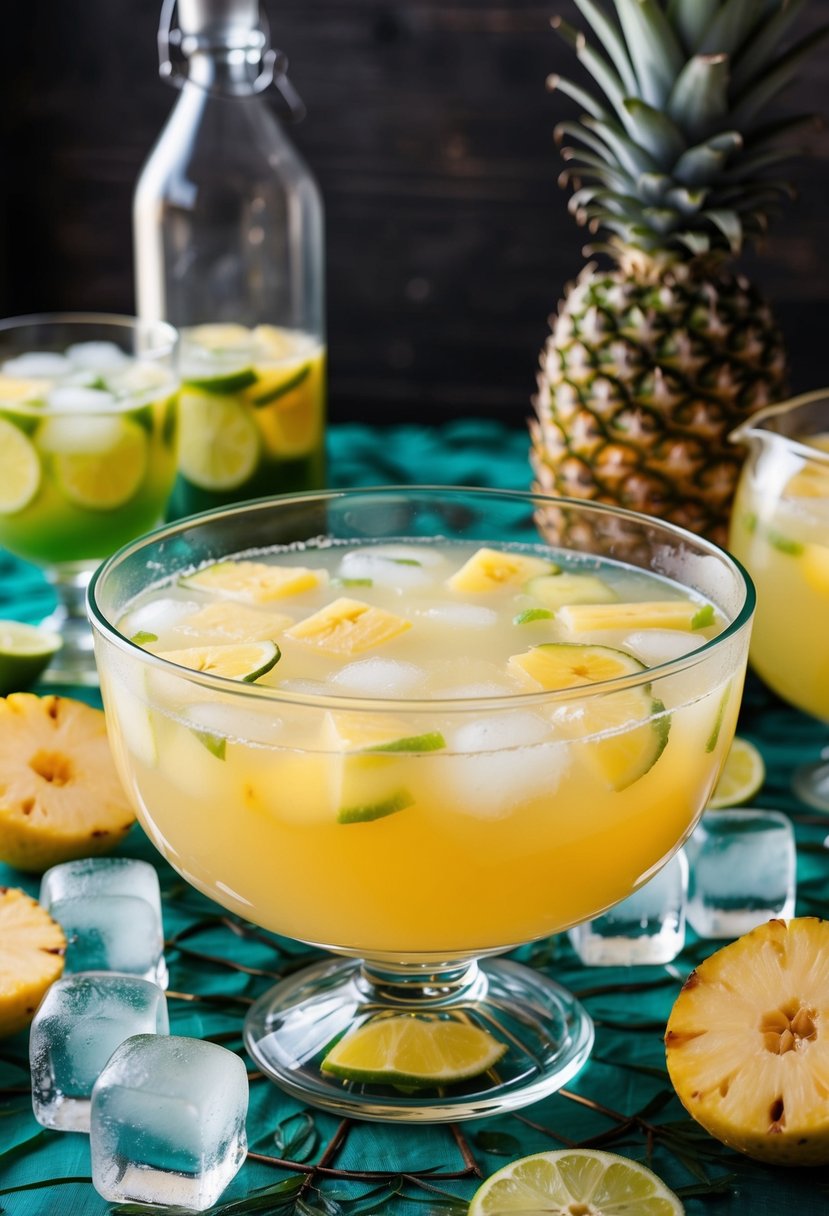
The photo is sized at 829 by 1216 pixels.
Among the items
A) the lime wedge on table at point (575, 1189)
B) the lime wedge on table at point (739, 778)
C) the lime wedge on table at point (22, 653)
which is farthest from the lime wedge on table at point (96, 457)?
the lime wedge on table at point (575, 1189)

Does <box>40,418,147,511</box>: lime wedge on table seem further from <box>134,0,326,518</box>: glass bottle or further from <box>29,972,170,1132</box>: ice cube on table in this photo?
<box>29,972,170,1132</box>: ice cube on table

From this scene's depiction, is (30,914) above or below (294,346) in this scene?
below

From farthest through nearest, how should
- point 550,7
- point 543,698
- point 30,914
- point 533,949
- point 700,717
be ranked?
point 550,7 → point 533,949 → point 30,914 → point 700,717 → point 543,698

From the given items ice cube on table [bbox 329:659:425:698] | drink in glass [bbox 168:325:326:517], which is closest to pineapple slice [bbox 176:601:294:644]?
ice cube on table [bbox 329:659:425:698]

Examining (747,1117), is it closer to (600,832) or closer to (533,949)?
(600,832)

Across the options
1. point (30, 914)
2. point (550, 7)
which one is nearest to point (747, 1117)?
point (30, 914)

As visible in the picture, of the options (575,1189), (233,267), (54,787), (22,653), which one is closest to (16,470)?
(22,653)

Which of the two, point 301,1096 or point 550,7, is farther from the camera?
point 550,7

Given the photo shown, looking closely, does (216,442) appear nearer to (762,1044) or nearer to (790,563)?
(790,563)
